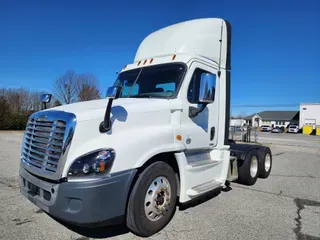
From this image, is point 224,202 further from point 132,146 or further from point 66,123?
point 66,123

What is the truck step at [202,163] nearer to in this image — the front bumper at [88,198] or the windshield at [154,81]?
the windshield at [154,81]

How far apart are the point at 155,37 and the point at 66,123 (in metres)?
3.35

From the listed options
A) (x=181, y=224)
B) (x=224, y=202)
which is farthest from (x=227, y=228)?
(x=224, y=202)

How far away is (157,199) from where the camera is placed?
3723 mm

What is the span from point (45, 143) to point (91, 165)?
31.2 inches

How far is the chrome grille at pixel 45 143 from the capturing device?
314 cm

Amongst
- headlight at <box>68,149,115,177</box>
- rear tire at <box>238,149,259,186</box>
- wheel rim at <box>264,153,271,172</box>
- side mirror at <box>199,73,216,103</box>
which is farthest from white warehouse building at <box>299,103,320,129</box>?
headlight at <box>68,149,115,177</box>

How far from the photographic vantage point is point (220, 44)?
17.8 ft

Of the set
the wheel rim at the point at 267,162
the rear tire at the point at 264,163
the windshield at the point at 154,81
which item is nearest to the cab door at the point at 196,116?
the windshield at the point at 154,81

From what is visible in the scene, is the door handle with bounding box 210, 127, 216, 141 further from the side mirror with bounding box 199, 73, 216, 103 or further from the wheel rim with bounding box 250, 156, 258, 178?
the wheel rim with bounding box 250, 156, 258, 178

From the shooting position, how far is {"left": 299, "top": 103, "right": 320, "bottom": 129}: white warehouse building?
63844 millimetres

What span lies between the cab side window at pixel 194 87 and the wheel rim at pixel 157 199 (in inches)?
58.7

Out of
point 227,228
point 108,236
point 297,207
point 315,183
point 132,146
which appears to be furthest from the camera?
point 315,183

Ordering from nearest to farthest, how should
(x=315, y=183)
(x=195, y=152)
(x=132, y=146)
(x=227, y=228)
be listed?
(x=132, y=146) → (x=227, y=228) → (x=195, y=152) → (x=315, y=183)
